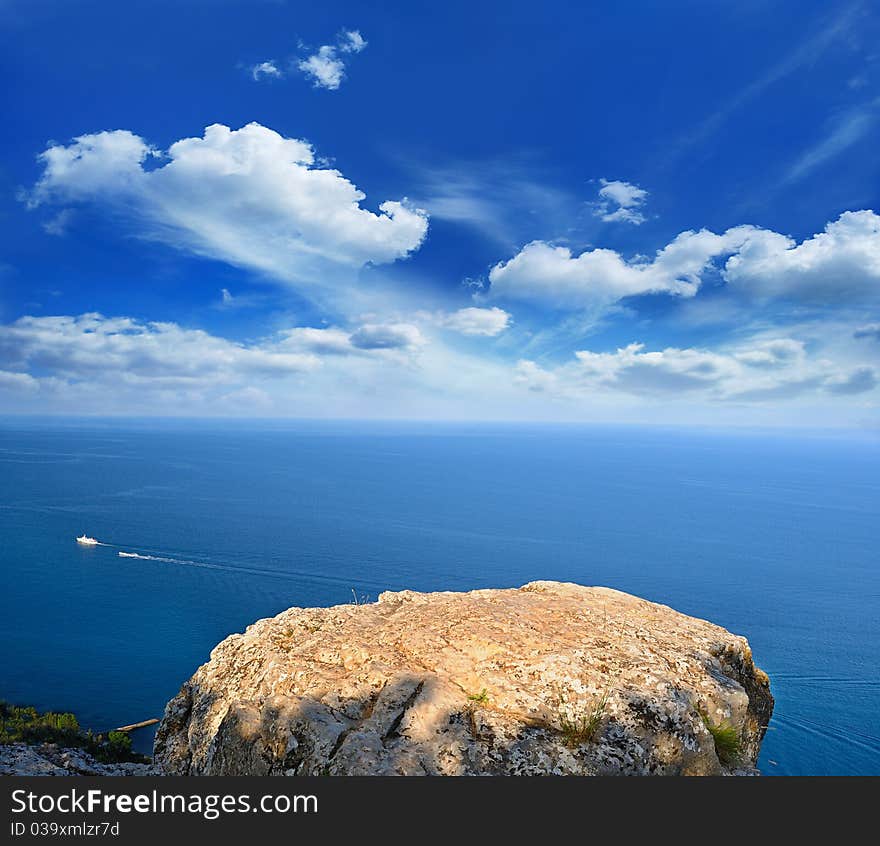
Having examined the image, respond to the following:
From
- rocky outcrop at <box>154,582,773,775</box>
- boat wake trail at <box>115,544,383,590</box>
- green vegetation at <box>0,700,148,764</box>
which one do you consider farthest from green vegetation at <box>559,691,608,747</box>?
boat wake trail at <box>115,544,383,590</box>

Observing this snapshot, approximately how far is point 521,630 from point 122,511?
113 metres

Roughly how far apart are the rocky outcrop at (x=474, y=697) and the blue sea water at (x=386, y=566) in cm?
3254

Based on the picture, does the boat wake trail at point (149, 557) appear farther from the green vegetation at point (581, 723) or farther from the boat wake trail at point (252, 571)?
the green vegetation at point (581, 723)

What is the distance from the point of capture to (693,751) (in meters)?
8.16

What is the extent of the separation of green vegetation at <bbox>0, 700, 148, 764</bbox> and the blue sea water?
8.44ft

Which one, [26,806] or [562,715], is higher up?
[562,715]

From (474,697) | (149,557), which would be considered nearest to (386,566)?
(149,557)

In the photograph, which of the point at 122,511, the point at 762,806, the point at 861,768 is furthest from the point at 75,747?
the point at 122,511

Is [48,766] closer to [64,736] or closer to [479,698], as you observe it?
[64,736]

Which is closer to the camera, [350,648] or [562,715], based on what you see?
[562,715]

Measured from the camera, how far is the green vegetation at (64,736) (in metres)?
30.7

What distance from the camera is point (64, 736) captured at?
32.3 m

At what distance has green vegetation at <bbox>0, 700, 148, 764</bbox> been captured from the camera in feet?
101

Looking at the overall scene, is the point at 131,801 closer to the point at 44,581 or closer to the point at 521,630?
the point at 521,630
